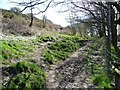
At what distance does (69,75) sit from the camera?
11.6m

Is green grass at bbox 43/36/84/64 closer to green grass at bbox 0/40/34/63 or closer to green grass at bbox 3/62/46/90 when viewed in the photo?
green grass at bbox 0/40/34/63

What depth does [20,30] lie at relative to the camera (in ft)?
73.5

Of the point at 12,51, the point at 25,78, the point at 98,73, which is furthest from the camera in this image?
the point at 12,51

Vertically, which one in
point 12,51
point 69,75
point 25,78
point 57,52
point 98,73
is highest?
point 12,51

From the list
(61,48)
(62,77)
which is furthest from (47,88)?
(61,48)

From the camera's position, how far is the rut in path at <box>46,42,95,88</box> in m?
10.2

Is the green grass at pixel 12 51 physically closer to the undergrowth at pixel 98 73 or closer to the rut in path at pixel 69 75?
the rut in path at pixel 69 75

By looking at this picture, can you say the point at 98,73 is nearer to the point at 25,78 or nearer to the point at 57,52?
the point at 25,78

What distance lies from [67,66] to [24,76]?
11.4 ft

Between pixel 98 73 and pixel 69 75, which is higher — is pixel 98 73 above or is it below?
above

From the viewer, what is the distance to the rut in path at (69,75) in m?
10.2

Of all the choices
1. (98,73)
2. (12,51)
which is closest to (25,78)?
(98,73)

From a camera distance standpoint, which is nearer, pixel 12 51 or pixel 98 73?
pixel 98 73

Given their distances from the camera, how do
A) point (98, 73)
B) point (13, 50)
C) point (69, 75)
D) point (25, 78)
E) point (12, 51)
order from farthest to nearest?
point (13, 50)
point (12, 51)
point (69, 75)
point (98, 73)
point (25, 78)
